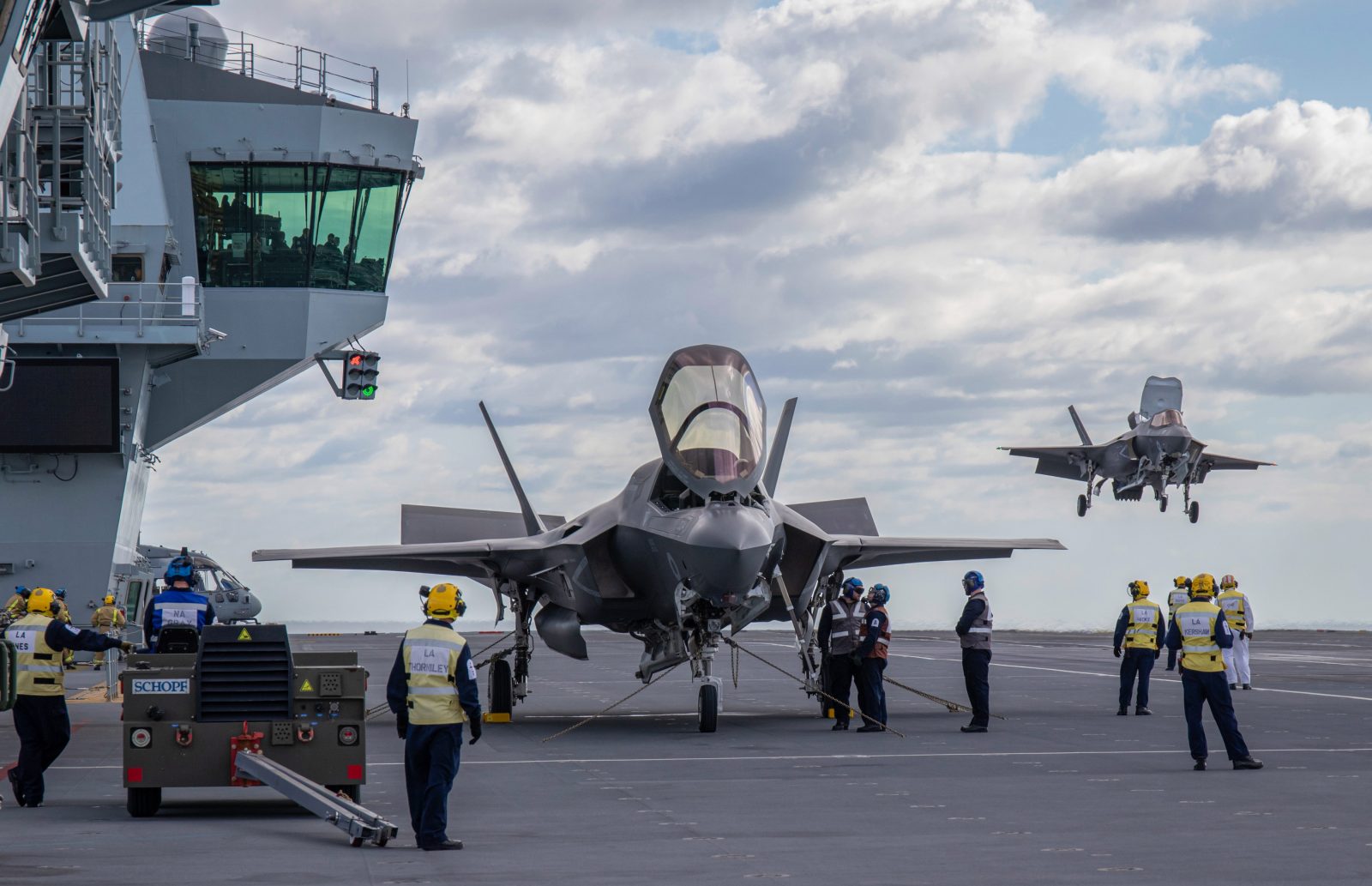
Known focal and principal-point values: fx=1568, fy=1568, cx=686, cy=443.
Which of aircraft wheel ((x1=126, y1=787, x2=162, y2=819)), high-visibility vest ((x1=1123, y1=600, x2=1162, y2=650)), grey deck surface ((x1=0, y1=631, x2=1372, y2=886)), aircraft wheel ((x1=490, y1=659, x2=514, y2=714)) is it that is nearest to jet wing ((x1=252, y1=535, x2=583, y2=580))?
aircraft wheel ((x1=490, y1=659, x2=514, y2=714))

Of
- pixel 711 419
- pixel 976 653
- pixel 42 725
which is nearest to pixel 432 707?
pixel 42 725

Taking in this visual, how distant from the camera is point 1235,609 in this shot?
80.9 ft

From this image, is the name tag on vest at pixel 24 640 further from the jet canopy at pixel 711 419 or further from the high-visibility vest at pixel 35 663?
the jet canopy at pixel 711 419

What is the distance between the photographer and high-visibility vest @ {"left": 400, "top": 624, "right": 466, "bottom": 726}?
995 cm

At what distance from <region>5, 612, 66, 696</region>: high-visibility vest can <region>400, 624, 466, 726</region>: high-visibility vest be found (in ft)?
12.7

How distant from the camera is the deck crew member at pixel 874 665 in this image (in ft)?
62.5

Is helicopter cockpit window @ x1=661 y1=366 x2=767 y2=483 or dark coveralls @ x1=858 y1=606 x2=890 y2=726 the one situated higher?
helicopter cockpit window @ x1=661 y1=366 x2=767 y2=483

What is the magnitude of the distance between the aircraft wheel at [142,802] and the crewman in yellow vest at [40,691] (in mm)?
1152

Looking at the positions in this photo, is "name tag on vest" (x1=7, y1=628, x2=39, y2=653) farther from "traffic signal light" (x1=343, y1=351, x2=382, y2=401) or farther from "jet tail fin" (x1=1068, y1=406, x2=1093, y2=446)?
"jet tail fin" (x1=1068, y1=406, x2=1093, y2=446)

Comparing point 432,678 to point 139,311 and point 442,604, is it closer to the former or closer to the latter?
point 442,604

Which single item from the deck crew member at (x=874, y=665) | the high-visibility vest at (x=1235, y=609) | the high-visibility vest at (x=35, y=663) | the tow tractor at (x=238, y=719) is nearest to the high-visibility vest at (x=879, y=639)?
the deck crew member at (x=874, y=665)

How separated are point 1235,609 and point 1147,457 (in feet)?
117

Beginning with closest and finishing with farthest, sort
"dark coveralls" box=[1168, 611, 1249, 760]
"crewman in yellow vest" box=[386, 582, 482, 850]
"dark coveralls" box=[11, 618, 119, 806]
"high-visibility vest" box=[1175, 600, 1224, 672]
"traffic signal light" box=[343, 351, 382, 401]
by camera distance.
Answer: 1. "crewman in yellow vest" box=[386, 582, 482, 850]
2. "dark coveralls" box=[11, 618, 119, 806]
3. "dark coveralls" box=[1168, 611, 1249, 760]
4. "high-visibility vest" box=[1175, 600, 1224, 672]
5. "traffic signal light" box=[343, 351, 382, 401]

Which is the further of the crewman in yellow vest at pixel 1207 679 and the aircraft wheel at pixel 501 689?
the aircraft wheel at pixel 501 689
